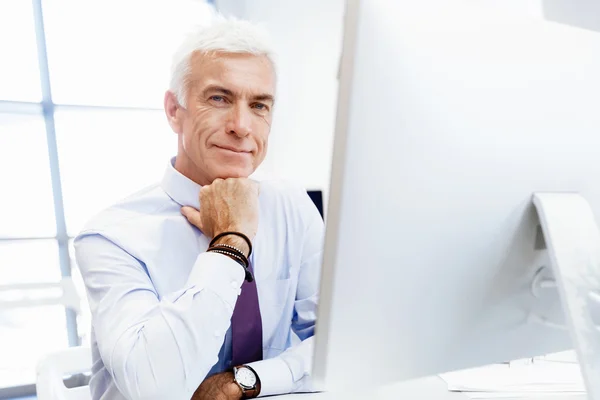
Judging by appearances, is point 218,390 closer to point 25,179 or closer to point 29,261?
point 25,179

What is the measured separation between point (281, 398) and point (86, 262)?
1.71ft

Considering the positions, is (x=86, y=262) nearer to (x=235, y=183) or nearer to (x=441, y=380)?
(x=235, y=183)

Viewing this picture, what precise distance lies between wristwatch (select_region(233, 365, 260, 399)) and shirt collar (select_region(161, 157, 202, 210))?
419 millimetres

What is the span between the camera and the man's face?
44.9 inches

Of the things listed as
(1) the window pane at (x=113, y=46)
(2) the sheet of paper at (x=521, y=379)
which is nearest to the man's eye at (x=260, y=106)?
(2) the sheet of paper at (x=521, y=379)

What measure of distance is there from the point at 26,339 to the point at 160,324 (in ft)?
8.35

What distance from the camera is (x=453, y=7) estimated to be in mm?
431

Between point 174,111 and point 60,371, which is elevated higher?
point 174,111

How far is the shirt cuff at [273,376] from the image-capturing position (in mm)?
937

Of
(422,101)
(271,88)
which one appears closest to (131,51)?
(271,88)

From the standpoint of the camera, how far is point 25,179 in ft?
8.64

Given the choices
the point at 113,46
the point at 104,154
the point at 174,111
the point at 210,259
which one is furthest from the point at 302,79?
the point at 210,259

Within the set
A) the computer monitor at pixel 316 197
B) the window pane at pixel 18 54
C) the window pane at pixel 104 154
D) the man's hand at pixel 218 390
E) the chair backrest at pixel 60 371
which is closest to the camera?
the man's hand at pixel 218 390

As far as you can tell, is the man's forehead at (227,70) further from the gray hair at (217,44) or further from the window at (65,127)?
the window at (65,127)
